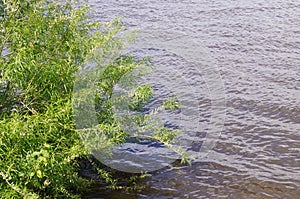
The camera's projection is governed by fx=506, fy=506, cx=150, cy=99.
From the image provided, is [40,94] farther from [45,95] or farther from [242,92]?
[242,92]

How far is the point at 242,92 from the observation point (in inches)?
359

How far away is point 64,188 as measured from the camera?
5.71 meters

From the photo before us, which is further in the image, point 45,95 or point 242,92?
point 242,92

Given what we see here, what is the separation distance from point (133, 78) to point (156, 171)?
1503 mm

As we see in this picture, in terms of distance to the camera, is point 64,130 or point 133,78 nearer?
point 64,130


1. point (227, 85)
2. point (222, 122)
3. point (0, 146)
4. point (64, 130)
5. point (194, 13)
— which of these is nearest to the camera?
point (0, 146)

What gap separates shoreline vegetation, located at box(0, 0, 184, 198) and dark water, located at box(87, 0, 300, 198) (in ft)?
3.81

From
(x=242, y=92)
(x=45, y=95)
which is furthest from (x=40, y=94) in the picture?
(x=242, y=92)

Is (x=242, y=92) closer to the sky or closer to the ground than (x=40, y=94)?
closer to the ground

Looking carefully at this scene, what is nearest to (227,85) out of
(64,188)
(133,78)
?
(133,78)

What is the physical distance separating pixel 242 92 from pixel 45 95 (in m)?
4.53

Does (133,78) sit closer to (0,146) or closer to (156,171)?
(156,171)

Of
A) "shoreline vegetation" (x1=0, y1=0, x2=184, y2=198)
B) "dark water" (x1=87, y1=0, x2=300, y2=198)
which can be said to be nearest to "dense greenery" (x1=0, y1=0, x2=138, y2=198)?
"shoreline vegetation" (x1=0, y1=0, x2=184, y2=198)

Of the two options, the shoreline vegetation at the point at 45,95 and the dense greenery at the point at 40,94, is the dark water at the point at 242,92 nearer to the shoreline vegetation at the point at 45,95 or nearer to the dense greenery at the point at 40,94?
the shoreline vegetation at the point at 45,95
